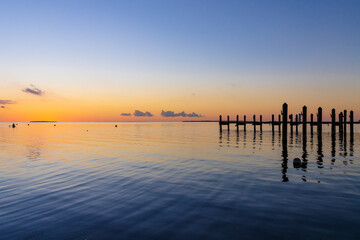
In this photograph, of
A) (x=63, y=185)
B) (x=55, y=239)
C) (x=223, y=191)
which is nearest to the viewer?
(x=55, y=239)

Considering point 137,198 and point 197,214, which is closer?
point 197,214

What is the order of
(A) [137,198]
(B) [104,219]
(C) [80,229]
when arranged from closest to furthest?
(C) [80,229] < (B) [104,219] < (A) [137,198]

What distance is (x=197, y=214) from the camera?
6.95 metres

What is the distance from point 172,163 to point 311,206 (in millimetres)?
9660

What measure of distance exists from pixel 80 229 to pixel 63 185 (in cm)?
534

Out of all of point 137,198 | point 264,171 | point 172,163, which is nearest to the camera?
point 137,198

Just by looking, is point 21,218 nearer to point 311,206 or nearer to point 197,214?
point 197,214

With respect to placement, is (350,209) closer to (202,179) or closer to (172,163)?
(202,179)

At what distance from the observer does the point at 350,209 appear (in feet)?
23.6

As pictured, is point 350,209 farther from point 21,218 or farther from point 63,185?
point 63,185

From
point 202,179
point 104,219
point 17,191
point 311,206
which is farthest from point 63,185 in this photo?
point 311,206

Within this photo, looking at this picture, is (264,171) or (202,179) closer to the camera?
(202,179)

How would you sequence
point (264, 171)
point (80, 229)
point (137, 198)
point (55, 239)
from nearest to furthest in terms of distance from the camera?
point (55, 239)
point (80, 229)
point (137, 198)
point (264, 171)

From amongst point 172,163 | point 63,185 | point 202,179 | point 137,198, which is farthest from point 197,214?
point 172,163
